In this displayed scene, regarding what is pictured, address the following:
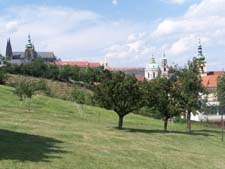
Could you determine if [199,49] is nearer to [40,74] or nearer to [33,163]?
[40,74]

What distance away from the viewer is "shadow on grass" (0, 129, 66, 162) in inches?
899

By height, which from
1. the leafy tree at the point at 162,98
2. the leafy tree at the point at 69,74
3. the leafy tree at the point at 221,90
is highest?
the leafy tree at the point at 69,74

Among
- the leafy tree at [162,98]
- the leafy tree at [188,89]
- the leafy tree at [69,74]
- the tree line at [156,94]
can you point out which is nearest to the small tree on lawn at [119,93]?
the tree line at [156,94]

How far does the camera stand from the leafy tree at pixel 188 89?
57625 mm

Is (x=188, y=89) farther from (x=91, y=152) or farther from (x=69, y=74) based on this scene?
(x=69, y=74)

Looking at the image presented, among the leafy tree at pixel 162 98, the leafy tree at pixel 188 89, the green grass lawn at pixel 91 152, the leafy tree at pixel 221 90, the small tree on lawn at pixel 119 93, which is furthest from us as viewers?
the leafy tree at pixel 221 90

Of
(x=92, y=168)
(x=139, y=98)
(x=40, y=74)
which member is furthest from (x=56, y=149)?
(x=40, y=74)

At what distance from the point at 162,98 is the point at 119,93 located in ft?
Answer: 22.7

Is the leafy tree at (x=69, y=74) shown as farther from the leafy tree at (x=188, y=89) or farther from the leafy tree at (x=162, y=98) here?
the leafy tree at (x=162, y=98)

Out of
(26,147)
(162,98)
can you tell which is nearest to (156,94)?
(162,98)

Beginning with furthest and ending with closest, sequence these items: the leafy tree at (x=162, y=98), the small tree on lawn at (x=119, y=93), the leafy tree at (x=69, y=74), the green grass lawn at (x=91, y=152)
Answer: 1. the leafy tree at (x=69, y=74)
2. the leafy tree at (x=162, y=98)
3. the small tree on lawn at (x=119, y=93)
4. the green grass lawn at (x=91, y=152)

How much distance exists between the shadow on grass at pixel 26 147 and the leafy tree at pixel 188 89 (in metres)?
28.5

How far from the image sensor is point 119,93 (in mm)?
48688

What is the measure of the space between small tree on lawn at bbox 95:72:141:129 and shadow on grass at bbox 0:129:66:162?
A: 1707cm
